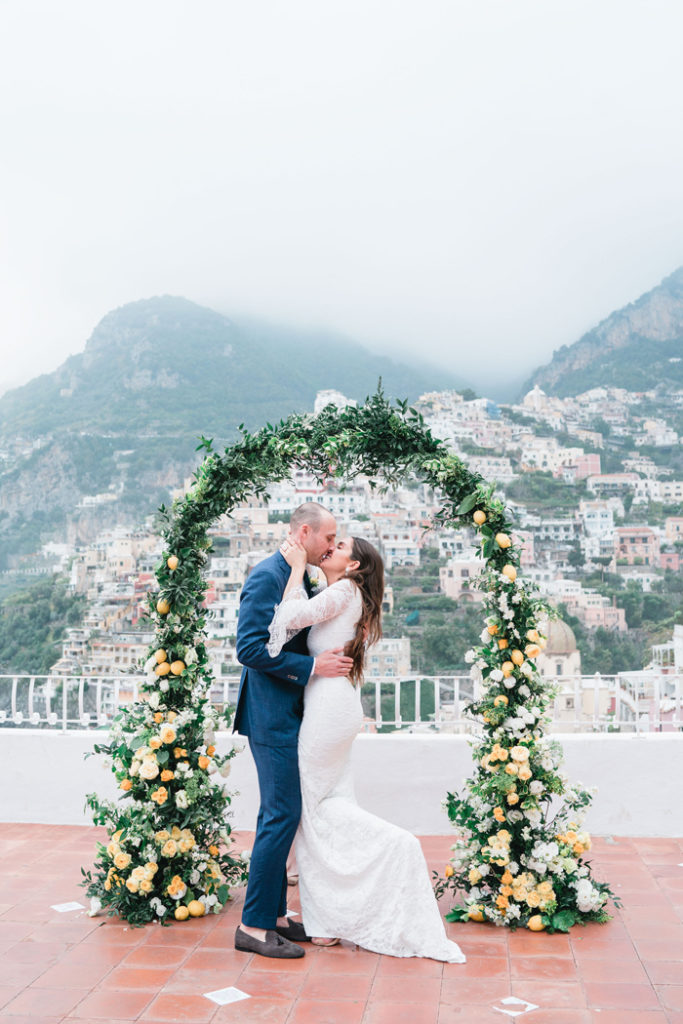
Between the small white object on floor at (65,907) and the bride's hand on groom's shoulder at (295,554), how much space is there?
66.8 inches

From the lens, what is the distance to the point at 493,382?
167 feet

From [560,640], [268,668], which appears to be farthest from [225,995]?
[560,640]

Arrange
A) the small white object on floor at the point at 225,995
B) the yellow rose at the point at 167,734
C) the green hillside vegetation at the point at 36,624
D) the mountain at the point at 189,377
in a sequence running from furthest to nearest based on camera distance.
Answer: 1. the mountain at the point at 189,377
2. the green hillside vegetation at the point at 36,624
3. the yellow rose at the point at 167,734
4. the small white object on floor at the point at 225,995

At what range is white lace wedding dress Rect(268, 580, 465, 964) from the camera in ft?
10.6

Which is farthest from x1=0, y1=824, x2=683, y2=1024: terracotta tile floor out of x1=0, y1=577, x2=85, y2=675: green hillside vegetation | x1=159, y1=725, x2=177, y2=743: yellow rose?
x1=0, y1=577, x2=85, y2=675: green hillside vegetation

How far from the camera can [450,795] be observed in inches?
152

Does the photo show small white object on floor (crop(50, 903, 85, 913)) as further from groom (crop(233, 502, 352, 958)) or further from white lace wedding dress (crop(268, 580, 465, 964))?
white lace wedding dress (crop(268, 580, 465, 964))

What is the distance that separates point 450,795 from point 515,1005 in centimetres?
108

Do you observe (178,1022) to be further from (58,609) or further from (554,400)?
(554,400)

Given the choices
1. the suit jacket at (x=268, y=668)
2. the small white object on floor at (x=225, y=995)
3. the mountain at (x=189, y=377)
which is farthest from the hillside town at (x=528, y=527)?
the small white object on floor at (x=225, y=995)

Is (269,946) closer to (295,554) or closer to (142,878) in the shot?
(142,878)

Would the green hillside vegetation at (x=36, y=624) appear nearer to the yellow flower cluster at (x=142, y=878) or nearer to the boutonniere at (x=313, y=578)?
the boutonniere at (x=313, y=578)

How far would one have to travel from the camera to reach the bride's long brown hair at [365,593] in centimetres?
343

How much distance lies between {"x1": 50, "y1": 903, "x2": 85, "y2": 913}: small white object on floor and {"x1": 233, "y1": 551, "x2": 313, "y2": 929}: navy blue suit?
859 millimetres
